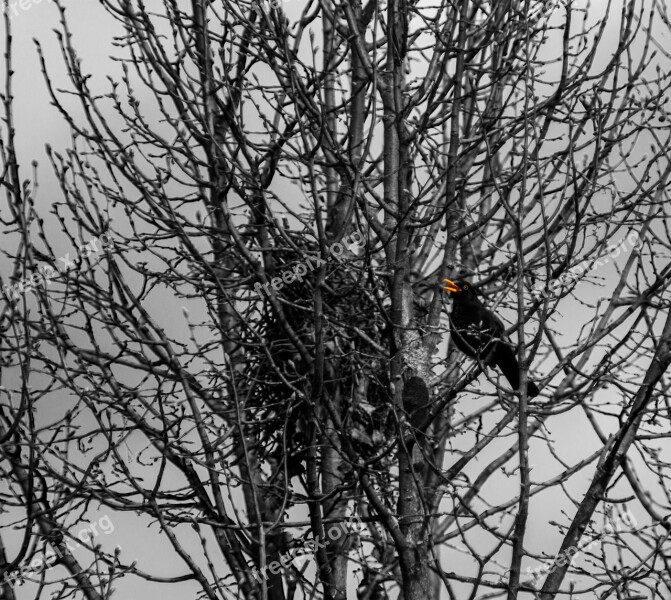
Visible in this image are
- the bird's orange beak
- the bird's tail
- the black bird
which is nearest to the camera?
the bird's orange beak

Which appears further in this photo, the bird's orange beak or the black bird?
the black bird

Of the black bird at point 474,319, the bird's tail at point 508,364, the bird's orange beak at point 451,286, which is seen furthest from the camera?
the bird's tail at point 508,364

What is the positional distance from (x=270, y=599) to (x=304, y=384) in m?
1.67

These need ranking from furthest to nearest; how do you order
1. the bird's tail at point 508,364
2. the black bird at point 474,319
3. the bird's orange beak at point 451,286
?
the bird's tail at point 508,364 → the black bird at point 474,319 → the bird's orange beak at point 451,286

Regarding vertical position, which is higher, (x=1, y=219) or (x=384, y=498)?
(x=1, y=219)

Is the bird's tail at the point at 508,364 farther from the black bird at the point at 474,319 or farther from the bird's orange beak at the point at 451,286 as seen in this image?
the bird's orange beak at the point at 451,286

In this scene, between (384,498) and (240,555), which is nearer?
(240,555)

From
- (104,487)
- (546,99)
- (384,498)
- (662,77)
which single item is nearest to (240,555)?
(104,487)

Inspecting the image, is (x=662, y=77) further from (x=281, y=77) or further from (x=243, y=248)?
(x=243, y=248)

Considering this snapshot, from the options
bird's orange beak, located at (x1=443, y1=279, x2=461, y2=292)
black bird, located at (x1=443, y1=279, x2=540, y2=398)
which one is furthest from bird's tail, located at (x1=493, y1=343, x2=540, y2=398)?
bird's orange beak, located at (x1=443, y1=279, x2=461, y2=292)

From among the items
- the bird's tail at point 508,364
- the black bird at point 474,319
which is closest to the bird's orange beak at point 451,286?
the black bird at point 474,319

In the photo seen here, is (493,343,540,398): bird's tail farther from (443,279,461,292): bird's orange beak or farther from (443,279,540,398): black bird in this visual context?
(443,279,461,292): bird's orange beak

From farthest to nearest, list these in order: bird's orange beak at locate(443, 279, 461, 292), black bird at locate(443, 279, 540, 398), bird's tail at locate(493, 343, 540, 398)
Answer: bird's tail at locate(493, 343, 540, 398) → black bird at locate(443, 279, 540, 398) → bird's orange beak at locate(443, 279, 461, 292)

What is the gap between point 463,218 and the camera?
7.72 meters
